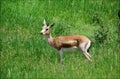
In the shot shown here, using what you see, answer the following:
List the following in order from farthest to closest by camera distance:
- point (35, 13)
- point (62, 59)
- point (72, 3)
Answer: point (72, 3)
point (35, 13)
point (62, 59)

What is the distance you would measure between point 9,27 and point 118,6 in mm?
4075

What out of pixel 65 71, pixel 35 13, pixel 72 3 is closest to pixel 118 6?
pixel 72 3

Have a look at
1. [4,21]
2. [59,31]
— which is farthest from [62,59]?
[4,21]

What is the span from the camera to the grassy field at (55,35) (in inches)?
505

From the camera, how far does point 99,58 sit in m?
13.8

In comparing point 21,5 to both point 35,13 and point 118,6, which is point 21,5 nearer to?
point 35,13

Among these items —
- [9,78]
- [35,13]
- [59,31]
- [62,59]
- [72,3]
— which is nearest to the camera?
[9,78]

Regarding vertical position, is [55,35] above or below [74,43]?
below

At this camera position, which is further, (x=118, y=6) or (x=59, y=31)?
(x=118, y=6)

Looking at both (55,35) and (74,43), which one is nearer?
(74,43)

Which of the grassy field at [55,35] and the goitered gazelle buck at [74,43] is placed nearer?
the grassy field at [55,35]

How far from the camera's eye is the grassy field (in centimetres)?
1282

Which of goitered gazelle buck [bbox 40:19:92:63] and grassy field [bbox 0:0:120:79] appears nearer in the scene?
grassy field [bbox 0:0:120:79]

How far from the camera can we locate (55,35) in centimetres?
1664
